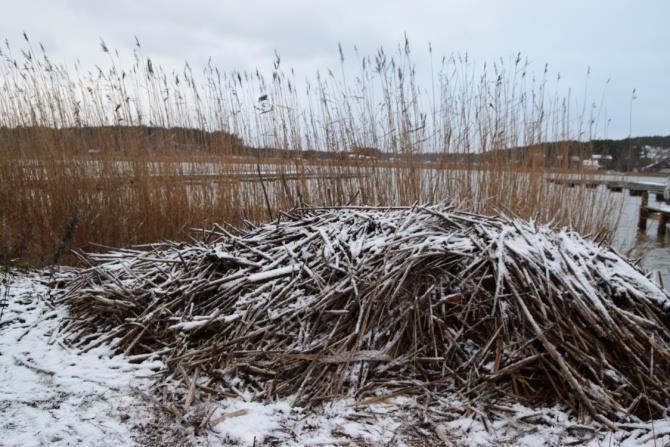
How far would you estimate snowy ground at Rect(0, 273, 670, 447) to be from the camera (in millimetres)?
1137

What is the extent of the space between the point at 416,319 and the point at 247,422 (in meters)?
0.63

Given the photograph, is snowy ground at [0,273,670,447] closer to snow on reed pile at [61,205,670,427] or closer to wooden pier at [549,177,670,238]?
snow on reed pile at [61,205,670,427]

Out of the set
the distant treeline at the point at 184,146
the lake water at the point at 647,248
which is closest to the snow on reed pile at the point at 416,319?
the distant treeline at the point at 184,146

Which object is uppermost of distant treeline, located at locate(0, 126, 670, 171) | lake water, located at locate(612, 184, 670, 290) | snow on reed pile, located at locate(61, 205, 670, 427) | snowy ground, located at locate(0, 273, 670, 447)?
distant treeline, located at locate(0, 126, 670, 171)

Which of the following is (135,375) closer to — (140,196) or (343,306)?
(343,306)

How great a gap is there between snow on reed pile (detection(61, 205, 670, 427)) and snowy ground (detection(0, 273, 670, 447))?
0.22 feet

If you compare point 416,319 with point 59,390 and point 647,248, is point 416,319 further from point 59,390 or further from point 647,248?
point 647,248

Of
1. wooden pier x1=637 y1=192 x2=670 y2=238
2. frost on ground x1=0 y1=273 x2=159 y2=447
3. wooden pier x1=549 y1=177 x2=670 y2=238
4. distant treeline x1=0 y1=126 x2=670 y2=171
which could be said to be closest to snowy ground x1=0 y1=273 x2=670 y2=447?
frost on ground x1=0 y1=273 x2=159 y2=447

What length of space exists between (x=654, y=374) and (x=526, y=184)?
2.58 meters

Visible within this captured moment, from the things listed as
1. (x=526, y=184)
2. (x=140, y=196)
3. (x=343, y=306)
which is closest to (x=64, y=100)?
(x=140, y=196)

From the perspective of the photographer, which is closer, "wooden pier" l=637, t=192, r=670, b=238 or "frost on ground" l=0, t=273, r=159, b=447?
"frost on ground" l=0, t=273, r=159, b=447

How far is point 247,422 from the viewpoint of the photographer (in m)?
1.21

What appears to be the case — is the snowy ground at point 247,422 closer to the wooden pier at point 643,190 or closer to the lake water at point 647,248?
the lake water at point 647,248

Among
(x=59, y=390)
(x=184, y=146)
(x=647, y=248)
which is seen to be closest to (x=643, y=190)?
(x=647, y=248)
